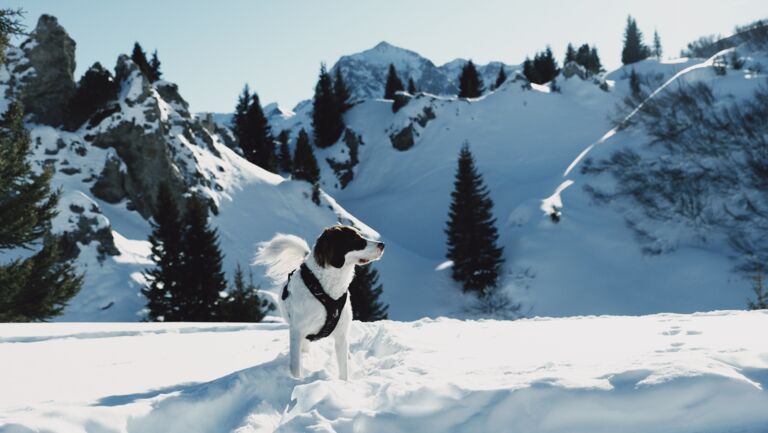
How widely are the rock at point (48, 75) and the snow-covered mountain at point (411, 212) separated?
0.08m

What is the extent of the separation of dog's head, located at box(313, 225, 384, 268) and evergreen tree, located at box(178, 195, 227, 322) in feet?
55.7

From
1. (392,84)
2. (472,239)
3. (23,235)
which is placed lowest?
(23,235)

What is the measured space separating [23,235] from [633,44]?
325 ft

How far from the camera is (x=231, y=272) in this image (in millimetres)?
27031

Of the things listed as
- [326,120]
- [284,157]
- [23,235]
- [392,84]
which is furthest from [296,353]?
[392,84]

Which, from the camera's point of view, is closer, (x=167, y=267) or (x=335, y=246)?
(x=335, y=246)

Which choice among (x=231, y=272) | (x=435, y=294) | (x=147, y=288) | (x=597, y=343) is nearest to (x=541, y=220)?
(x=435, y=294)

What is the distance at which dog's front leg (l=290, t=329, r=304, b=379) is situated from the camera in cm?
473

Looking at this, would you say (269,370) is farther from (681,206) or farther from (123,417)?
(681,206)

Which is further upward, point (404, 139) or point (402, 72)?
point (402, 72)

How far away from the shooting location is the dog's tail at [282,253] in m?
5.76

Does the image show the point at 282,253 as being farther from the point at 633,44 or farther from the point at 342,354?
the point at 633,44

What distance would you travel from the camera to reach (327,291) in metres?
5.02

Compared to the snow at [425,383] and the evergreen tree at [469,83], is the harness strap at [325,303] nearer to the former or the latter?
the snow at [425,383]
